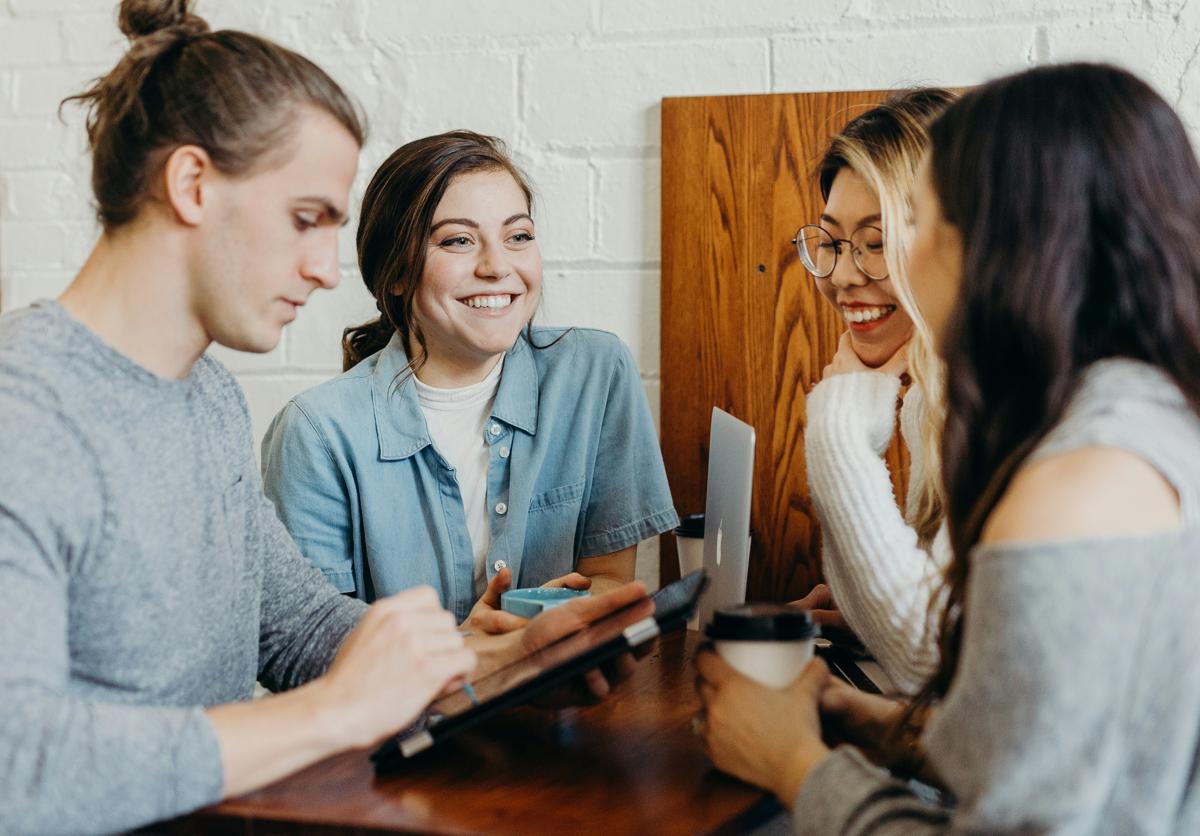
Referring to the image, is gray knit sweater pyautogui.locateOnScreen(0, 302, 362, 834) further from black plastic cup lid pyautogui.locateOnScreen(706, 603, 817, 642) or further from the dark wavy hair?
the dark wavy hair

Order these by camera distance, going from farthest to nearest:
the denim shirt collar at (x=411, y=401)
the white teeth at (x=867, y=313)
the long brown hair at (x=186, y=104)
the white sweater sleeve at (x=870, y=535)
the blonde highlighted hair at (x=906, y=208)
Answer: the denim shirt collar at (x=411, y=401) < the white teeth at (x=867, y=313) < the blonde highlighted hair at (x=906, y=208) < the white sweater sleeve at (x=870, y=535) < the long brown hair at (x=186, y=104)

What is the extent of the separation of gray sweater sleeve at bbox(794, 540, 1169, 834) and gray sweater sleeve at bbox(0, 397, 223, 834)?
1.63 feet

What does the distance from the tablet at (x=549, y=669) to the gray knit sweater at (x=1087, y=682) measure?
0.24 metres

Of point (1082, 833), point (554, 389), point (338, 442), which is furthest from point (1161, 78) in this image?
point (1082, 833)

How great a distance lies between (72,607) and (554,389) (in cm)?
89

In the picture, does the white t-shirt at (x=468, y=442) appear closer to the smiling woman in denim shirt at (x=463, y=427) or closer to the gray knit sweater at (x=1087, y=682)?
the smiling woman in denim shirt at (x=463, y=427)

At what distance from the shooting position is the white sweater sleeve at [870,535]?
1.18 meters

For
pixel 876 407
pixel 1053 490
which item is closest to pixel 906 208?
pixel 876 407

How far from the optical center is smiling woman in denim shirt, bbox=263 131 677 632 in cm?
158

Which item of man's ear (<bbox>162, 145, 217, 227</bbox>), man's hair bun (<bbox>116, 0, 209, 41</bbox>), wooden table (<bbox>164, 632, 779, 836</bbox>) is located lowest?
wooden table (<bbox>164, 632, 779, 836</bbox>)

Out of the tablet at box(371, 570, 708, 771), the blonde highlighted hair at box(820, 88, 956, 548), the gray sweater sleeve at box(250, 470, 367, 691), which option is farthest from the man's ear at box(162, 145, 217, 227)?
the blonde highlighted hair at box(820, 88, 956, 548)

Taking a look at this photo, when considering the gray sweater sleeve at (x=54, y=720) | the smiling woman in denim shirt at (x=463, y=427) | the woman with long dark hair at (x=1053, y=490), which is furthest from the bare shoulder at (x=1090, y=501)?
the smiling woman in denim shirt at (x=463, y=427)

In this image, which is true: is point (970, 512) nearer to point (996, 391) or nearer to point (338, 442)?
point (996, 391)

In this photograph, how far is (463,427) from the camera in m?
1.67
